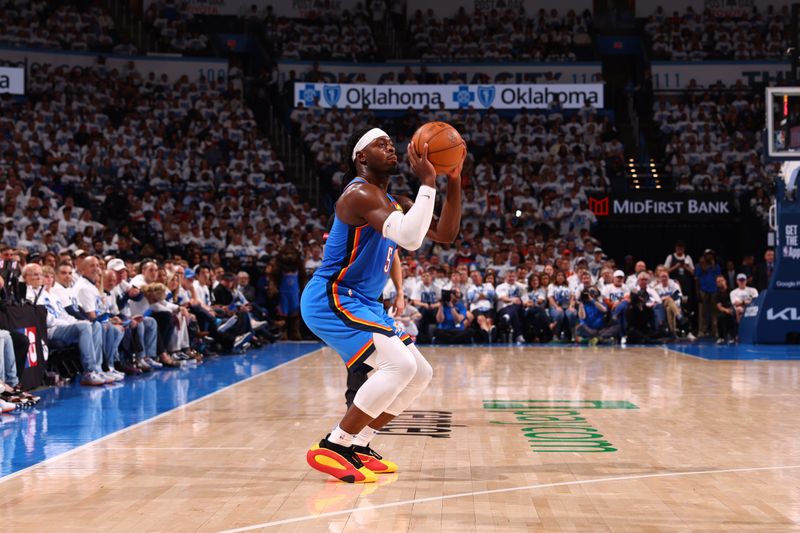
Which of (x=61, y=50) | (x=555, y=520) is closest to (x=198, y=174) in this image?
(x=61, y=50)

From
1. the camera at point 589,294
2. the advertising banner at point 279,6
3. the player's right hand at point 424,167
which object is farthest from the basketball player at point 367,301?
the advertising banner at point 279,6

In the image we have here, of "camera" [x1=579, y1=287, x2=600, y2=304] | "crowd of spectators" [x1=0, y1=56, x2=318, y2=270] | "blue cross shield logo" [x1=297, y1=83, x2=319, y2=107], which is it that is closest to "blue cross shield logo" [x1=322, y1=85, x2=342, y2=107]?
"blue cross shield logo" [x1=297, y1=83, x2=319, y2=107]

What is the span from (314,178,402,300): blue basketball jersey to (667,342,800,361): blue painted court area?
10.0 m

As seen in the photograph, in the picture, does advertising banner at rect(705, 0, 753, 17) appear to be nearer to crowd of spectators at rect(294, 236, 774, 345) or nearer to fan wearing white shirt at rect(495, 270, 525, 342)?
crowd of spectators at rect(294, 236, 774, 345)

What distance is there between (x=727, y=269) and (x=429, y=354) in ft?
27.1

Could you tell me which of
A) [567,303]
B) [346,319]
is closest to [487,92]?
[567,303]

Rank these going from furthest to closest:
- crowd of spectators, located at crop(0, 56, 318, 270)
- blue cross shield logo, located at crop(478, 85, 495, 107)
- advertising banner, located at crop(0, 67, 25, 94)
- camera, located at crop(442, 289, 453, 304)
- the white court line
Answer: blue cross shield logo, located at crop(478, 85, 495, 107), advertising banner, located at crop(0, 67, 25, 94), crowd of spectators, located at crop(0, 56, 318, 270), camera, located at crop(442, 289, 453, 304), the white court line

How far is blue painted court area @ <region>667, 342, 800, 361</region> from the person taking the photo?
577 inches

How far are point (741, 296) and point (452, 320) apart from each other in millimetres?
5665

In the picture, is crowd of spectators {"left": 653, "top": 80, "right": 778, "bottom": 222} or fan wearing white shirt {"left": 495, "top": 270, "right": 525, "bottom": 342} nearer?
fan wearing white shirt {"left": 495, "top": 270, "right": 525, "bottom": 342}

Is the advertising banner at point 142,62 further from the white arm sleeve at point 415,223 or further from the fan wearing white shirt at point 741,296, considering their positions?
the white arm sleeve at point 415,223

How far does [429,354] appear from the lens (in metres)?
15.9

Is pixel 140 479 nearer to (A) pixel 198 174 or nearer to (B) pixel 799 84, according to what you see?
(B) pixel 799 84

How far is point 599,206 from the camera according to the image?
2242cm
